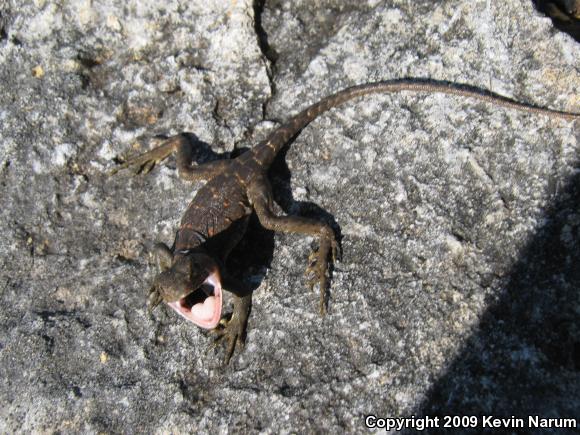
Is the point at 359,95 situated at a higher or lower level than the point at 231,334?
higher

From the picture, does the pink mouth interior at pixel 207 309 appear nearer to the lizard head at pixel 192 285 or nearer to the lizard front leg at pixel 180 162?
the lizard head at pixel 192 285

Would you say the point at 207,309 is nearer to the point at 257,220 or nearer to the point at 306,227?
the point at 306,227

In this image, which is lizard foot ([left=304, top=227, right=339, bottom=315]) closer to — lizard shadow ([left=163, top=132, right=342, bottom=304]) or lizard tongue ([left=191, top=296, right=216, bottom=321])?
lizard shadow ([left=163, top=132, right=342, bottom=304])

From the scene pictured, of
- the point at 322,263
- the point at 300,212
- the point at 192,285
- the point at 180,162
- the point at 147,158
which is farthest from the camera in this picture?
the point at 147,158

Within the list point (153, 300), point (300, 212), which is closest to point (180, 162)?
point (300, 212)

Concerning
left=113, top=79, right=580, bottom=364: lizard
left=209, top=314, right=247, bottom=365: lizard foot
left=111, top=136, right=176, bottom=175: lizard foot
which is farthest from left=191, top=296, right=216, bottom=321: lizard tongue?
left=111, top=136, right=176, bottom=175: lizard foot
